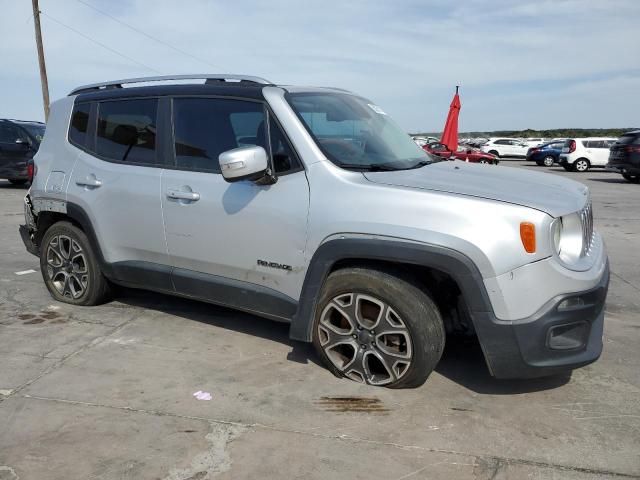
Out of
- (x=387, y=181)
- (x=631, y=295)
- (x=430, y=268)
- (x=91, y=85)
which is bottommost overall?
(x=631, y=295)

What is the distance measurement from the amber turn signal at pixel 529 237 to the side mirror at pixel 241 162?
4.95 feet

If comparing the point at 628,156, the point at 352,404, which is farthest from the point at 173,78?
the point at 628,156

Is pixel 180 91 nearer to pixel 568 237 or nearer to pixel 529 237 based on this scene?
pixel 529 237

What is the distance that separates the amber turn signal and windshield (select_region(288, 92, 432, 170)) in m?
1.04

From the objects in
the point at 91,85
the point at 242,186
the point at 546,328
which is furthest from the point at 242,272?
the point at 91,85

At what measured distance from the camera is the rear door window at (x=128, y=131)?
4.43 meters

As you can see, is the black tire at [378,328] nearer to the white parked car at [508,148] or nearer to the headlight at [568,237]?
the headlight at [568,237]

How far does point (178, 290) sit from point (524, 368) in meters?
2.43

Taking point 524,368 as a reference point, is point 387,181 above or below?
above

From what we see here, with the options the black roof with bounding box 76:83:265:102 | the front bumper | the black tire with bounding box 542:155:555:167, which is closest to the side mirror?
the black roof with bounding box 76:83:265:102

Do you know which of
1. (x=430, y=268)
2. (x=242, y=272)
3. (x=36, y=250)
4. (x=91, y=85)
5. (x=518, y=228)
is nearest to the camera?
(x=518, y=228)

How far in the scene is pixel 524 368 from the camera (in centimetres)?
319

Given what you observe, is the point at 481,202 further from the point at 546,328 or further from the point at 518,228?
the point at 546,328

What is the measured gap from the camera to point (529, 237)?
3.04 metres
